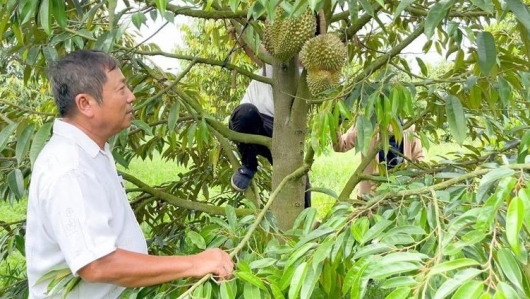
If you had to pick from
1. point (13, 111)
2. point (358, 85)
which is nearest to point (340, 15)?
Answer: point (358, 85)

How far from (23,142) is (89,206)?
255mm

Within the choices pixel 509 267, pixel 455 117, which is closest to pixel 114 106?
pixel 455 117

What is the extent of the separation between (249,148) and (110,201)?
2.81 feet

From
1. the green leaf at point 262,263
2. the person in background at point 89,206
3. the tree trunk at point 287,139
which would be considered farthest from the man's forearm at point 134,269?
the tree trunk at point 287,139

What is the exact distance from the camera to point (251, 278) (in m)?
0.74

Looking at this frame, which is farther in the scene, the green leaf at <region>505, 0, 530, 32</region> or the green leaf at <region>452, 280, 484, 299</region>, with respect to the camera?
the green leaf at <region>505, 0, 530, 32</region>

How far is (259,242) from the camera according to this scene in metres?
0.99

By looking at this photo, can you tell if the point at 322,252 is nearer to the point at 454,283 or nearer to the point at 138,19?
the point at 454,283

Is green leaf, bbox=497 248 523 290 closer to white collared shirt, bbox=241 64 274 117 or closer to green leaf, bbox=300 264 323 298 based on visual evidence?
green leaf, bbox=300 264 323 298

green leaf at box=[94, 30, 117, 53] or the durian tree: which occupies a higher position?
green leaf at box=[94, 30, 117, 53]

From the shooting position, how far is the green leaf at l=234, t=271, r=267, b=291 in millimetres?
729

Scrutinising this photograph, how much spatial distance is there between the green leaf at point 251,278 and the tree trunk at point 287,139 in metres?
0.71

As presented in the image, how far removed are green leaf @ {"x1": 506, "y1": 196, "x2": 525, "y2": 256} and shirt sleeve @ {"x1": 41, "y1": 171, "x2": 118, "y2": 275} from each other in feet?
2.02

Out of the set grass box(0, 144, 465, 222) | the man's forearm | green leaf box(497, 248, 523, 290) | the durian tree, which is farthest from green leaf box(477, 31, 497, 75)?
→ grass box(0, 144, 465, 222)
